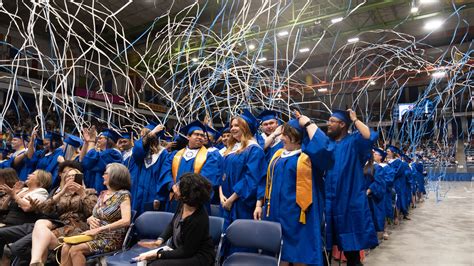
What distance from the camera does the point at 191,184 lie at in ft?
7.80

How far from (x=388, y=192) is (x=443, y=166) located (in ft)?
44.5

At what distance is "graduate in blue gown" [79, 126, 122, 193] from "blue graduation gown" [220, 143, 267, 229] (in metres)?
1.79

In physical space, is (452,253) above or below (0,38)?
below

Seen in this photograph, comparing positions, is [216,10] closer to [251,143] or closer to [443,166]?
[251,143]

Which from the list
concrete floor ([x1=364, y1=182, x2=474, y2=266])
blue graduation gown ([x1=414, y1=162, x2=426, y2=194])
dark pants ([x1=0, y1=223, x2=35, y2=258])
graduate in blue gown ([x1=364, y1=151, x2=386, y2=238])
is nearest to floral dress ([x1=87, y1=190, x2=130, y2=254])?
dark pants ([x1=0, y1=223, x2=35, y2=258])

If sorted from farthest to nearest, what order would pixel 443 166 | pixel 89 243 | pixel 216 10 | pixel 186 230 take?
pixel 443 166, pixel 216 10, pixel 89 243, pixel 186 230

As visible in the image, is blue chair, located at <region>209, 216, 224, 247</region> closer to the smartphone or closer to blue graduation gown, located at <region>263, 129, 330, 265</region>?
blue graduation gown, located at <region>263, 129, 330, 265</region>

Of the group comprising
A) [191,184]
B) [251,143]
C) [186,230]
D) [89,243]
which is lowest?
[89,243]

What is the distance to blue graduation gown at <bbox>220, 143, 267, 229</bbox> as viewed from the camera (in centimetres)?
293

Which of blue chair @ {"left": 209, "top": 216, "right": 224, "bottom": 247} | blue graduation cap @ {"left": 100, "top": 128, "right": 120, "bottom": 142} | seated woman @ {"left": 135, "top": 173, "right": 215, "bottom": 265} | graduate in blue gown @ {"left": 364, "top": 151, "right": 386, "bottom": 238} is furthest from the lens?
blue graduation cap @ {"left": 100, "top": 128, "right": 120, "bottom": 142}

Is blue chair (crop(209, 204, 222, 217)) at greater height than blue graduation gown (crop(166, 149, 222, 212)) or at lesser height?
lesser

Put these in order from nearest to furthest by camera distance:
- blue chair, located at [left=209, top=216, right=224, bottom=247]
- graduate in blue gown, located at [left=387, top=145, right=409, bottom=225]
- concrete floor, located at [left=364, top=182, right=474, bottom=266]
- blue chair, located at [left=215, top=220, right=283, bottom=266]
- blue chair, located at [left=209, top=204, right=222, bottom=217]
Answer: blue chair, located at [left=215, top=220, right=283, bottom=266]
blue chair, located at [left=209, top=216, right=224, bottom=247]
blue chair, located at [left=209, top=204, right=222, bottom=217]
concrete floor, located at [left=364, top=182, right=474, bottom=266]
graduate in blue gown, located at [left=387, top=145, right=409, bottom=225]

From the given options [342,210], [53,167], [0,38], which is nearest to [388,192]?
[342,210]

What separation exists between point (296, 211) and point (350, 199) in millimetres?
646
